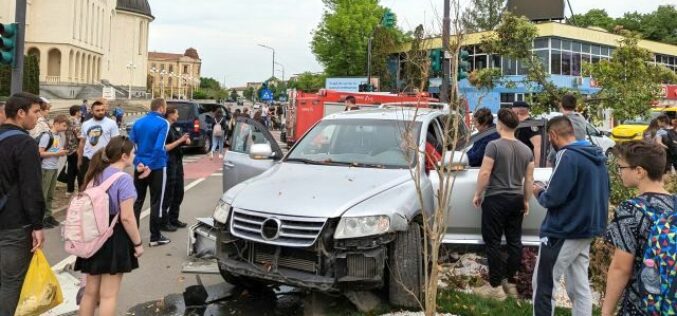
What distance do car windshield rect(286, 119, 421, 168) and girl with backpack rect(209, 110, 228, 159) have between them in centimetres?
1216

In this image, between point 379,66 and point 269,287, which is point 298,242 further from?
point 379,66

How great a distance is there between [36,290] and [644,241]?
3.92 metres

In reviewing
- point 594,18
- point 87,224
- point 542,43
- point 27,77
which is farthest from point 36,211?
point 594,18

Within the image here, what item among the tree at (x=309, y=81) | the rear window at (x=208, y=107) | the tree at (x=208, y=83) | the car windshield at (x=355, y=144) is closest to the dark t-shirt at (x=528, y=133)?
the car windshield at (x=355, y=144)

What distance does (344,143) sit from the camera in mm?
6012

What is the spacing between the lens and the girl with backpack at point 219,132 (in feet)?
59.3

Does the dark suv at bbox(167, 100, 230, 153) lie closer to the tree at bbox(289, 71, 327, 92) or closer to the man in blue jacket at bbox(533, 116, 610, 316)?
the man in blue jacket at bbox(533, 116, 610, 316)

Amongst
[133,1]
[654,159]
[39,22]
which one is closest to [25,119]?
[654,159]

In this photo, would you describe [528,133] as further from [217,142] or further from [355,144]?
[217,142]

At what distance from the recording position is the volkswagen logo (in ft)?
14.7

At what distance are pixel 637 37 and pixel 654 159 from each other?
22.9 feet

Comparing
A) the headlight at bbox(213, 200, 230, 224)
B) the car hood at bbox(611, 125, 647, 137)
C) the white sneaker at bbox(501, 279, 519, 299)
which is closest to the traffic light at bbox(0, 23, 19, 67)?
the headlight at bbox(213, 200, 230, 224)

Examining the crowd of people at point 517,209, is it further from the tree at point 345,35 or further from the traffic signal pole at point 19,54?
the tree at point 345,35

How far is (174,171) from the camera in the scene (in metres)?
7.98
